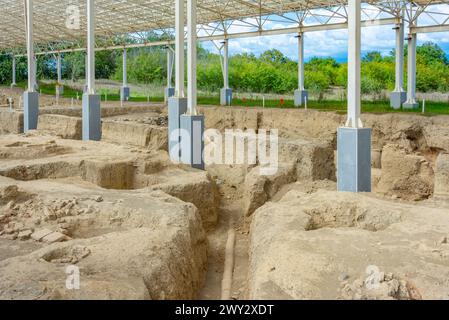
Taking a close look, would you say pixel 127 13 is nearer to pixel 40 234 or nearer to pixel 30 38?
pixel 30 38

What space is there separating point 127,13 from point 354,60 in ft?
79.4

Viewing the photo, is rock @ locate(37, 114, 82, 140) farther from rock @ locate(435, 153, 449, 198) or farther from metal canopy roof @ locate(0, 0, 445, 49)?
rock @ locate(435, 153, 449, 198)

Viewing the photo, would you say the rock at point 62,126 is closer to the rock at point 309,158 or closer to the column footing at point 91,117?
the column footing at point 91,117

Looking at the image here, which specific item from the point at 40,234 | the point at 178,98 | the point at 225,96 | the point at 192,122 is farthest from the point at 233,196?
the point at 225,96

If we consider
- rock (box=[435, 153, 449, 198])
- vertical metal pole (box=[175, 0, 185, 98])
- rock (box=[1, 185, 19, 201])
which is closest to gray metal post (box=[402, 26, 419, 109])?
rock (box=[435, 153, 449, 198])

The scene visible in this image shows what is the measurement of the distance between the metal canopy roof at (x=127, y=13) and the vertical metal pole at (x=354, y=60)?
41.1 feet

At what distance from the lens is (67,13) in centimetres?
3338

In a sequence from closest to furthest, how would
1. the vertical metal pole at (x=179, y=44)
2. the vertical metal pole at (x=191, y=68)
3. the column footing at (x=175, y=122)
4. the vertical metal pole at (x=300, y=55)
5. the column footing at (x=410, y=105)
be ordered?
the vertical metal pole at (x=191, y=68)
the vertical metal pole at (x=179, y=44)
the column footing at (x=175, y=122)
the column footing at (x=410, y=105)
the vertical metal pole at (x=300, y=55)

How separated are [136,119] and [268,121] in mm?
6412

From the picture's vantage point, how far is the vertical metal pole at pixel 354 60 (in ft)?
33.0

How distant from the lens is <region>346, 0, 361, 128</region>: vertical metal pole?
33.0 feet

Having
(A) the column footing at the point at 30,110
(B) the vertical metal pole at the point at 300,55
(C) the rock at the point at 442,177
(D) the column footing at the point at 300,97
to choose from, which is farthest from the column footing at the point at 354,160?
(B) the vertical metal pole at the point at 300,55
